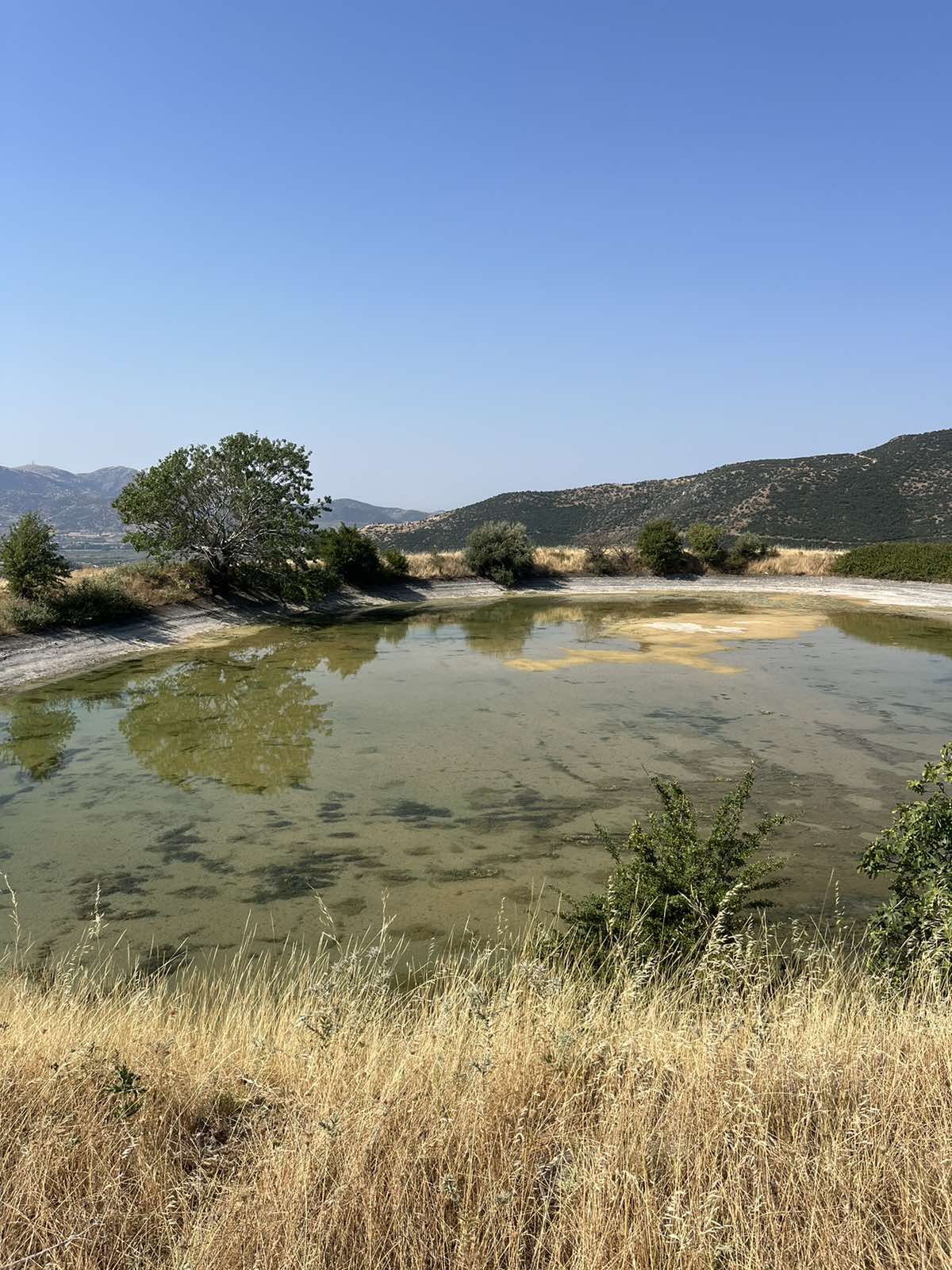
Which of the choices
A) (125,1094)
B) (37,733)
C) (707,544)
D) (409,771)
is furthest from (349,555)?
(125,1094)

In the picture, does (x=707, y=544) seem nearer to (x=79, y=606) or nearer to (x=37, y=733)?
(x=79, y=606)

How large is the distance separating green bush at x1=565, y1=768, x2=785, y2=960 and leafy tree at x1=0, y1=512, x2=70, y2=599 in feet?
72.9

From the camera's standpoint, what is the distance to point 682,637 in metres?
28.2

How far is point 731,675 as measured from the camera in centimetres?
2070

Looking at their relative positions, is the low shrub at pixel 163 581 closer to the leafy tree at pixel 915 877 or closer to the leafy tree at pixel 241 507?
the leafy tree at pixel 241 507

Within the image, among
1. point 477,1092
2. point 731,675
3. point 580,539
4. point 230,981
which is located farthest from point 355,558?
point 580,539

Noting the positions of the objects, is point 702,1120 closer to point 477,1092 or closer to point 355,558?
point 477,1092

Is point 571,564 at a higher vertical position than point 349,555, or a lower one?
lower

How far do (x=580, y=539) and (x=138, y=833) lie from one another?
73589 millimetres

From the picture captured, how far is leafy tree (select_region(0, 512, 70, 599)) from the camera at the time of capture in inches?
895

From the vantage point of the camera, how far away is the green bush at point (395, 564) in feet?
137

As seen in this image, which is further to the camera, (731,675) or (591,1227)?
(731,675)

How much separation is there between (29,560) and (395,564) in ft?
70.4

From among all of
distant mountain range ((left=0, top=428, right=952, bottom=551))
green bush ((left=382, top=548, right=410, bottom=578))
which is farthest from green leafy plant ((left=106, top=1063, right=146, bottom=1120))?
distant mountain range ((left=0, top=428, right=952, bottom=551))
